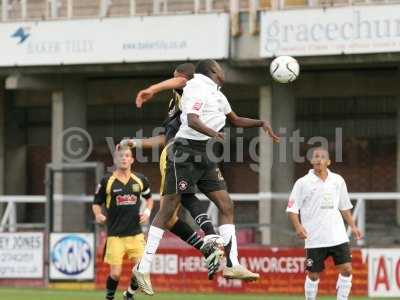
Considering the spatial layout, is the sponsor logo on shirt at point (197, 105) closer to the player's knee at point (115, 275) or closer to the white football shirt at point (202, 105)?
the white football shirt at point (202, 105)

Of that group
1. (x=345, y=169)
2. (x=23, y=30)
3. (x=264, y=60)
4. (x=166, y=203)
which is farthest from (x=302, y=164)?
(x=166, y=203)

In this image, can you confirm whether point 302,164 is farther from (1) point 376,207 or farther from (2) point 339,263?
(2) point 339,263

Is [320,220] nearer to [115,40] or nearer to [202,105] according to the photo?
[202,105]

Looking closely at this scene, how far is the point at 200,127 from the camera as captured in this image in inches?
501

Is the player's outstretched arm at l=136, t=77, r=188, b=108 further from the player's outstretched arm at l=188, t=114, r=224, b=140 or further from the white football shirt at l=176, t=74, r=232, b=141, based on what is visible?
the player's outstretched arm at l=188, t=114, r=224, b=140

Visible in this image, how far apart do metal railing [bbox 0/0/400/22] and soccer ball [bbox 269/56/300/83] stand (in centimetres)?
687

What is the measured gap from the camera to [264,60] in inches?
977

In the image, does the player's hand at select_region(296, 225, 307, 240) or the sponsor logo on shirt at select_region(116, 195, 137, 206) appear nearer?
the player's hand at select_region(296, 225, 307, 240)

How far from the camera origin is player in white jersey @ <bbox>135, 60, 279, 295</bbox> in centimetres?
1305

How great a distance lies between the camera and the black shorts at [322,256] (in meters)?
15.1

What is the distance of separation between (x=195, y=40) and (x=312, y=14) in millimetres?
2558

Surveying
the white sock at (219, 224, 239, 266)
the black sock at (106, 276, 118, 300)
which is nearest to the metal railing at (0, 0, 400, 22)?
the black sock at (106, 276, 118, 300)

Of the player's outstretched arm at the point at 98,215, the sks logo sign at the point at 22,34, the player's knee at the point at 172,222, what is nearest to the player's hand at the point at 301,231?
the player's knee at the point at 172,222

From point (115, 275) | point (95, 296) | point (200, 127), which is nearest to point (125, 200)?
point (115, 275)
